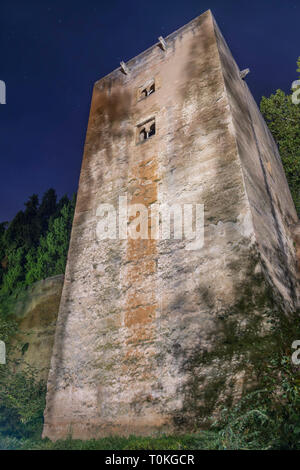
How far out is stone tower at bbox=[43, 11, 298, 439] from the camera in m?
4.76

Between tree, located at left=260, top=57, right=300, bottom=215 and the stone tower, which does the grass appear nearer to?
the stone tower

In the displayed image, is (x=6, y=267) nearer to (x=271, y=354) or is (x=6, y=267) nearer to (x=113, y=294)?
(x=113, y=294)

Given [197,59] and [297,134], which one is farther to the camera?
[297,134]

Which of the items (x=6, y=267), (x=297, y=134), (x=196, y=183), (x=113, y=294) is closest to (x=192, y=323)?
(x=113, y=294)

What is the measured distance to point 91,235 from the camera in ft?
24.4

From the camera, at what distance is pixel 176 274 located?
5672mm

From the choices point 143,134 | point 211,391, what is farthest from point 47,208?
point 211,391
